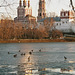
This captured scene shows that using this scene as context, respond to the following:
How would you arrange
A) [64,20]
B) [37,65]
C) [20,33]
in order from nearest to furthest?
[37,65] → [20,33] → [64,20]

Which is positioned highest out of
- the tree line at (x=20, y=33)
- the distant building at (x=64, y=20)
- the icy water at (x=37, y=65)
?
the distant building at (x=64, y=20)

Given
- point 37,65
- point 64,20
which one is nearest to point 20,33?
point 64,20

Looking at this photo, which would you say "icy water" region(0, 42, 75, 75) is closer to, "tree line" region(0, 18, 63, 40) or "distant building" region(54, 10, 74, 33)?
"tree line" region(0, 18, 63, 40)

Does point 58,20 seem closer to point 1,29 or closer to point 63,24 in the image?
point 63,24

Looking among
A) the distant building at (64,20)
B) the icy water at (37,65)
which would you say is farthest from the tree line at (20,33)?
the icy water at (37,65)

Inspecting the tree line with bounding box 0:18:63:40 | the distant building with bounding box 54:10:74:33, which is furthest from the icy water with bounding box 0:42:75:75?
the distant building with bounding box 54:10:74:33

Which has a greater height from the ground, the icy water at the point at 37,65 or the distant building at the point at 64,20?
the distant building at the point at 64,20

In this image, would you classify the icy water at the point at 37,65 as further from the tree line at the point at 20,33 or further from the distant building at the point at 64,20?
the distant building at the point at 64,20

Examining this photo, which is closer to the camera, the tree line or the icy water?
the icy water

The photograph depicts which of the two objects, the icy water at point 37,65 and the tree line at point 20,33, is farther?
the tree line at point 20,33

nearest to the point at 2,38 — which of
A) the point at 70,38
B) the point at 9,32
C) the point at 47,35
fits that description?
the point at 9,32

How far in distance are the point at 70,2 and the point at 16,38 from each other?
2691 inches

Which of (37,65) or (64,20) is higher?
(64,20)

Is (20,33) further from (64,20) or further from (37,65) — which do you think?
(37,65)
